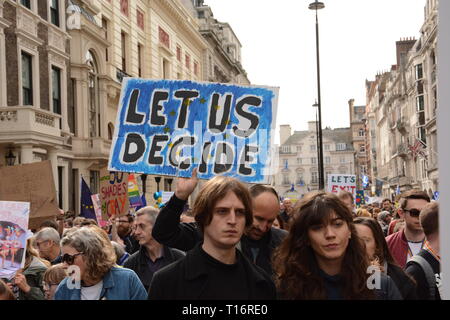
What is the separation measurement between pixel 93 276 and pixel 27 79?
18.4m

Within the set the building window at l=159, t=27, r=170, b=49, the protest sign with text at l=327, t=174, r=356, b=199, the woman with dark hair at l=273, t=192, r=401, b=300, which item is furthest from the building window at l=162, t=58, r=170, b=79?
the woman with dark hair at l=273, t=192, r=401, b=300

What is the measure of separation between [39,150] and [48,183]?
41.9 ft

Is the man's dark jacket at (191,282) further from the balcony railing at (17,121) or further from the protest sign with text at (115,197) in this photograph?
the balcony railing at (17,121)

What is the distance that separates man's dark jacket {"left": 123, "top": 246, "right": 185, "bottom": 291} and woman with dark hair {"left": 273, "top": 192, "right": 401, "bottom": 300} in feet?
7.20

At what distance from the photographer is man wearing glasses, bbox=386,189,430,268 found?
5.67 meters

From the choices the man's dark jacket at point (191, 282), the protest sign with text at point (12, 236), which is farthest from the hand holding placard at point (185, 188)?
the protest sign with text at point (12, 236)

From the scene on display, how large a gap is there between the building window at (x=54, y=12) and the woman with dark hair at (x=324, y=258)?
21.8 metres

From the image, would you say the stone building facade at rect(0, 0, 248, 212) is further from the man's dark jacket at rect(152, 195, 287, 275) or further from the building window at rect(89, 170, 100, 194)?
the man's dark jacket at rect(152, 195, 287, 275)

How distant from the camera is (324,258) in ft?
9.86

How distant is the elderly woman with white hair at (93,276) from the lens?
3906 mm

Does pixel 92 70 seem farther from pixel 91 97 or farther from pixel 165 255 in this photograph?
pixel 165 255

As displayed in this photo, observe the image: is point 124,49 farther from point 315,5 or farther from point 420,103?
point 420,103
